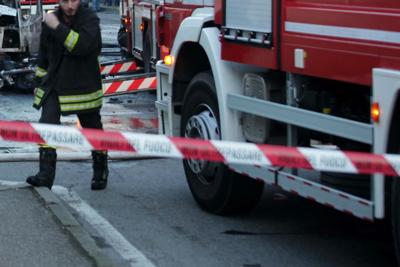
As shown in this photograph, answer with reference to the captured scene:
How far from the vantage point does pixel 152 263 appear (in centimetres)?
597

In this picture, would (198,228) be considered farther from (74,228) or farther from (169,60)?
(169,60)

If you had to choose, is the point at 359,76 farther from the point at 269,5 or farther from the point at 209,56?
the point at 209,56

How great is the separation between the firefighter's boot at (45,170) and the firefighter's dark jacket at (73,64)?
370mm

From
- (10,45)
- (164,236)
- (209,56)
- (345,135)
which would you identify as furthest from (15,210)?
(10,45)

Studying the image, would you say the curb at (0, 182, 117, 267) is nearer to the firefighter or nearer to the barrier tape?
the firefighter

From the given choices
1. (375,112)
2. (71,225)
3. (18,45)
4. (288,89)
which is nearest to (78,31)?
(71,225)

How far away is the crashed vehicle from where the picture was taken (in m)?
15.7

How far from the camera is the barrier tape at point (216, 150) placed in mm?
4355

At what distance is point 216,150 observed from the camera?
4535 mm

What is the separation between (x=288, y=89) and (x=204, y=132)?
1235mm

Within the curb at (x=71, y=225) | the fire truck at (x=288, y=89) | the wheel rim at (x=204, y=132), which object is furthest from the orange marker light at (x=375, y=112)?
the wheel rim at (x=204, y=132)

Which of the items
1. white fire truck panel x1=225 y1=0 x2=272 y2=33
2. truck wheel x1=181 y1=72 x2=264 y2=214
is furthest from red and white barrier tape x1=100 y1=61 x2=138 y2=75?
white fire truck panel x1=225 y1=0 x2=272 y2=33

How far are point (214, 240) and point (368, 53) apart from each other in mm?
2269

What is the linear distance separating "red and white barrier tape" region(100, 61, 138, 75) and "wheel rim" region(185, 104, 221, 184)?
781cm
